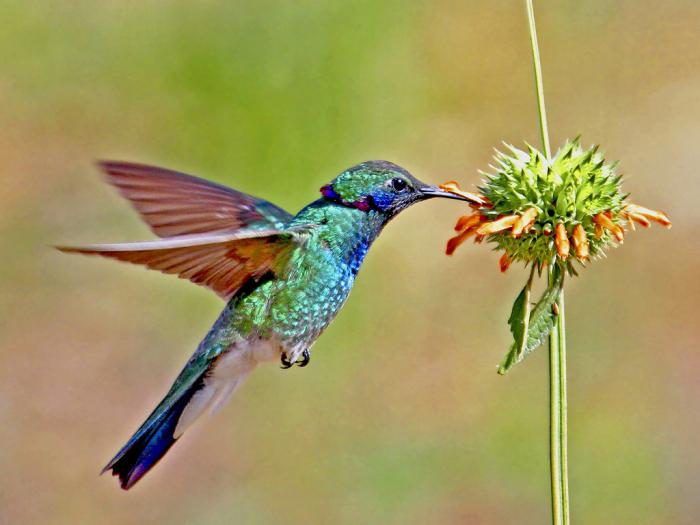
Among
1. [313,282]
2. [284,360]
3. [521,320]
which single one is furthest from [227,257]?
[521,320]

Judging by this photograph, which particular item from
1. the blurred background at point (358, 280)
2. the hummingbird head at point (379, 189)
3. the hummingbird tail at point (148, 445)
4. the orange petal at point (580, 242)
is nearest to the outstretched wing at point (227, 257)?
the hummingbird head at point (379, 189)

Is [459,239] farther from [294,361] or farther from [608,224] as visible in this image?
[294,361]

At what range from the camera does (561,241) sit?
222 centimetres

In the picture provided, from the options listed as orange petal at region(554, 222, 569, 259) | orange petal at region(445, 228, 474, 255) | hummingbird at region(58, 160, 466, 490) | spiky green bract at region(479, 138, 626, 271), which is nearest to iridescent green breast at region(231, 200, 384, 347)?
hummingbird at region(58, 160, 466, 490)

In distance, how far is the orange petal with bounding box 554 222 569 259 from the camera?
218 centimetres

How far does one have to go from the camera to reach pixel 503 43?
7066 mm

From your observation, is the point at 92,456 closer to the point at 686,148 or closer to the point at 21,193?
the point at 21,193

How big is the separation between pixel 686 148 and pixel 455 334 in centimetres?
205

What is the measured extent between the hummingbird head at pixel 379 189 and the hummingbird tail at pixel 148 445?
0.70 m

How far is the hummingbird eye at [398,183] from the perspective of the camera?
2547 millimetres

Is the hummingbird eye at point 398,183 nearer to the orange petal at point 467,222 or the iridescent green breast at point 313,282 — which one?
the iridescent green breast at point 313,282

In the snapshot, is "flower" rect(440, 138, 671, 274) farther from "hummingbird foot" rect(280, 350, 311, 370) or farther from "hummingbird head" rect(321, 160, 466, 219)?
"hummingbird foot" rect(280, 350, 311, 370)

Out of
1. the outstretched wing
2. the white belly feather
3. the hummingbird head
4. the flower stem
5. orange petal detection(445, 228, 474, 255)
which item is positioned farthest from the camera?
the white belly feather

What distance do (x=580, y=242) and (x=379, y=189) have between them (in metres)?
0.56
